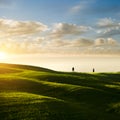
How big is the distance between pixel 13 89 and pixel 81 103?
1446 centimetres

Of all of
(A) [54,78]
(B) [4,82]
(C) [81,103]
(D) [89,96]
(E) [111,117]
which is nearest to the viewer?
(E) [111,117]

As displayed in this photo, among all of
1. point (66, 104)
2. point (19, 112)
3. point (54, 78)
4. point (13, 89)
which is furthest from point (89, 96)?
point (54, 78)

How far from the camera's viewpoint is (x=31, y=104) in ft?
144

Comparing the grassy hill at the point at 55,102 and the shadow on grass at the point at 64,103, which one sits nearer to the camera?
the grassy hill at the point at 55,102

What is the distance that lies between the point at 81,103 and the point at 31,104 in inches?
383

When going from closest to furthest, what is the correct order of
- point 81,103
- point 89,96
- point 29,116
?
1. point 29,116
2. point 81,103
3. point 89,96

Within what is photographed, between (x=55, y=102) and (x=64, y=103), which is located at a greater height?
(x=55, y=102)

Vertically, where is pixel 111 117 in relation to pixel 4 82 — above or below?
below

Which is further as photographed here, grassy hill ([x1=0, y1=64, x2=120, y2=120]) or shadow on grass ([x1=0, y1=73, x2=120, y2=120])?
shadow on grass ([x1=0, y1=73, x2=120, y2=120])

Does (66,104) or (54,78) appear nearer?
(66,104)

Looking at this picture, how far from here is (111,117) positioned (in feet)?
139

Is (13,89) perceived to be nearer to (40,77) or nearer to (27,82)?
(27,82)

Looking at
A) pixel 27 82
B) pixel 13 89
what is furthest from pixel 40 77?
pixel 13 89

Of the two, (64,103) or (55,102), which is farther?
(64,103)
